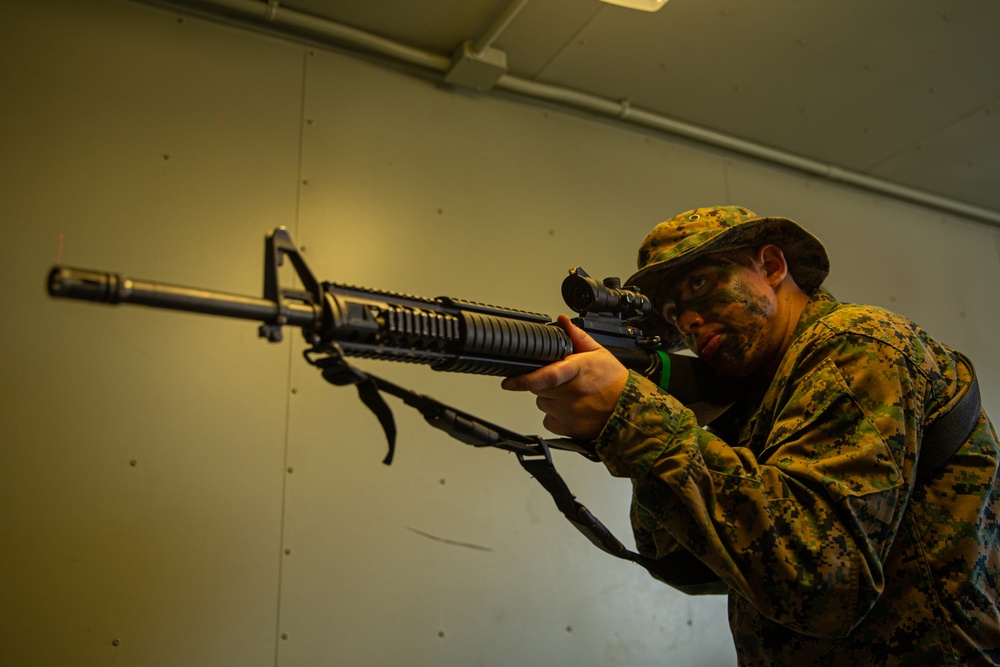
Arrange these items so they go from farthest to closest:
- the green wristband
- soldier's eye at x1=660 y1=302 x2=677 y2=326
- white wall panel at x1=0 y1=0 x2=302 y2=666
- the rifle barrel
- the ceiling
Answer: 1. the ceiling
2. white wall panel at x1=0 y1=0 x2=302 y2=666
3. soldier's eye at x1=660 y1=302 x2=677 y2=326
4. the green wristband
5. the rifle barrel

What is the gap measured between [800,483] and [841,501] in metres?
0.06

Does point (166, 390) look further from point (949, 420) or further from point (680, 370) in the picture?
point (949, 420)

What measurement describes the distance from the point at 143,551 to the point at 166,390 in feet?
1.25

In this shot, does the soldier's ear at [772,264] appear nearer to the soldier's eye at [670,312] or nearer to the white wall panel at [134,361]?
the soldier's eye at [670,312]

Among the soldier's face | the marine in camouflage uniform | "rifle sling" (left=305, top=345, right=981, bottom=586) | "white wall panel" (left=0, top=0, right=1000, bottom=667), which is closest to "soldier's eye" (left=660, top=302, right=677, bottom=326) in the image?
the soldier's face

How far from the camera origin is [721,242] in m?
1.54

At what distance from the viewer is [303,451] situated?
2.08 meters

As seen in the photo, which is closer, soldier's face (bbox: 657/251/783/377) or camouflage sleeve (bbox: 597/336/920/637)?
camouflage sleeve (bbox: 597/336/920/637)

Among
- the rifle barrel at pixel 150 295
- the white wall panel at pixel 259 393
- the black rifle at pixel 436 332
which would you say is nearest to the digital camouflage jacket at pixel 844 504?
the black rifle at pixel 436 332

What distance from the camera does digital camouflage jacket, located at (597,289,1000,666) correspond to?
1.07m

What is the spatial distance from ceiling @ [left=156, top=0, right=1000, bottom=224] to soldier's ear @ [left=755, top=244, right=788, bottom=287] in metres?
1.14

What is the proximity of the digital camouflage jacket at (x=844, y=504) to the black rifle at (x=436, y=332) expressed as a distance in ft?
0.56

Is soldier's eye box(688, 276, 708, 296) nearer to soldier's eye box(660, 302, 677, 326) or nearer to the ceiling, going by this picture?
soldier's eye box(660, 302, 677, 326)

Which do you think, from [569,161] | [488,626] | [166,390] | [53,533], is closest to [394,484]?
[488,626]
